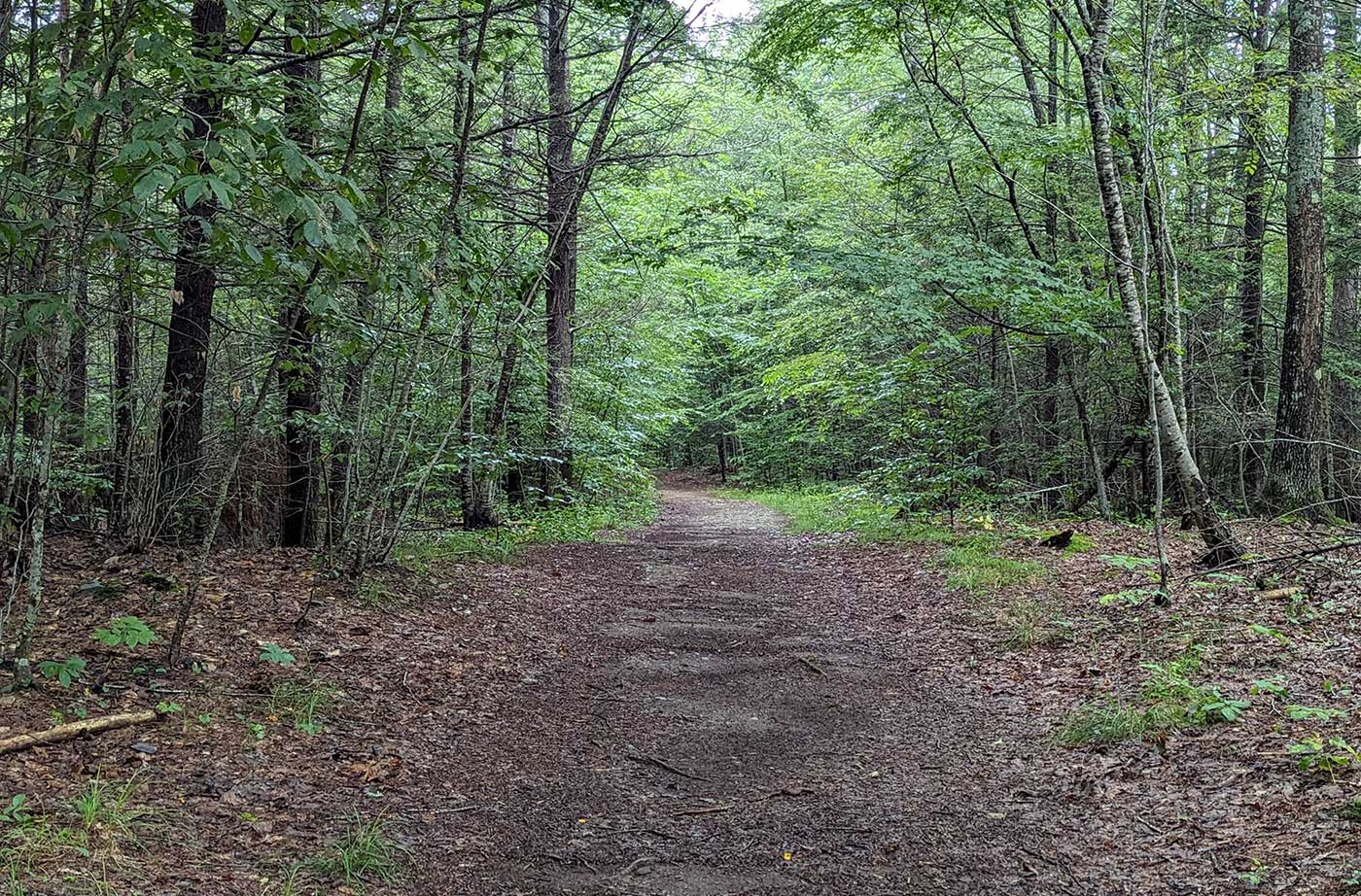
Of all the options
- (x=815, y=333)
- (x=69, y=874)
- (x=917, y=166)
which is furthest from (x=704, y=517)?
(x=69, y=874)

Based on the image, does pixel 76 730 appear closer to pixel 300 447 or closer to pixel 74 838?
pixel 74 838

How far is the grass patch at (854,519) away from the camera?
11.3m

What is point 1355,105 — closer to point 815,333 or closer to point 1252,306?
point 1252,306

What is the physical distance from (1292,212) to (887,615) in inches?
301

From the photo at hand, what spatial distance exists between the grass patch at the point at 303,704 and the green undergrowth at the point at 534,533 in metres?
2.92

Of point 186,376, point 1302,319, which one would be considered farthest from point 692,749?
point 1302,319

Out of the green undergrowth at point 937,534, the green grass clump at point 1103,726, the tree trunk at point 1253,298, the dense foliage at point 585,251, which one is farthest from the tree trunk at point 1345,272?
the green grass clump at point 1103,726

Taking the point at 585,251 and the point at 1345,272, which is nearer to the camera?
the point at 1345,272

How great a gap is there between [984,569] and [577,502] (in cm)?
824

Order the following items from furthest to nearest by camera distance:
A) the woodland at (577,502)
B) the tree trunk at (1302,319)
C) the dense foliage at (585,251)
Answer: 1. the tree trunk at (1302,319)
2. the dense foliage at (585,251)
3. the woodland at (577,502)

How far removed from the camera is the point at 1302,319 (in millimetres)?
10398

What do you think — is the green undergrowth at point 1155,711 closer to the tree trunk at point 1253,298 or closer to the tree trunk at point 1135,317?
the tree trunk at point 1135,317

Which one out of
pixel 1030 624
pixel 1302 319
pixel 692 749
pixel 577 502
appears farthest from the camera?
pixel 577 502

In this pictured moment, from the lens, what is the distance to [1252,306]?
13.4 m
